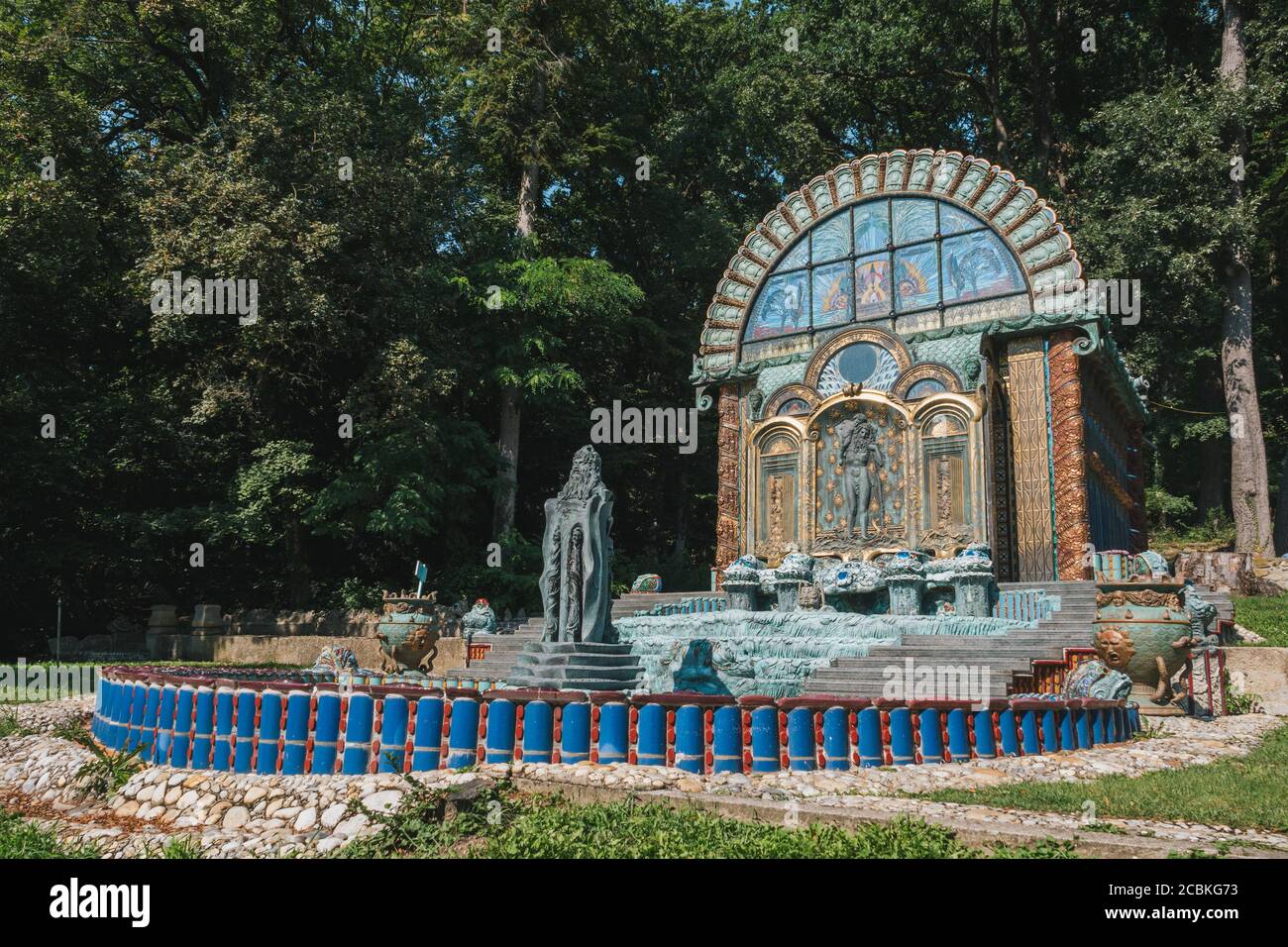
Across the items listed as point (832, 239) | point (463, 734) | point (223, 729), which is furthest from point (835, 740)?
point (832, 239)

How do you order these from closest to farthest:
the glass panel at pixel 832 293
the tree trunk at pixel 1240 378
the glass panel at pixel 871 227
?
the glass panel at pixel 871 227 < the glass panel at pixel 832 293 < the tree trunk at pixel 1240 378

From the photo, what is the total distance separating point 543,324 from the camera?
28.0 meters

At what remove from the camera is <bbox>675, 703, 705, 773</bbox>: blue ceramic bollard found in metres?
8.51

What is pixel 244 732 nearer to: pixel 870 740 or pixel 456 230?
pixel 870 740

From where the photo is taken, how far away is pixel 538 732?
866cm

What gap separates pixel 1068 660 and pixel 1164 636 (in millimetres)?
1621

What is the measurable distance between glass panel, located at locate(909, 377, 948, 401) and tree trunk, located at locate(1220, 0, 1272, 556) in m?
10.8

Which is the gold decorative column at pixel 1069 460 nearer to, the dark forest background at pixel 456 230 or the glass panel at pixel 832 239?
the glass panel at pixel 832 239

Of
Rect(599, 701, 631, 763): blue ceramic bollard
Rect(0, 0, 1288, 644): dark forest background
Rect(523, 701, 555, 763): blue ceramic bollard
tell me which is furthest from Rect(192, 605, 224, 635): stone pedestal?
Rect(599, 701, 631, 763): blue ceramic bollard

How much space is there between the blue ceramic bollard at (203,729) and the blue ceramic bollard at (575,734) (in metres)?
3.48

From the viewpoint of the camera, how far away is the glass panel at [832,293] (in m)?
23.8

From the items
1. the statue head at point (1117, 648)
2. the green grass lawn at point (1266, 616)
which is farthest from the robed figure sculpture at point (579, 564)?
the green grass lawn at point (1266, 616)

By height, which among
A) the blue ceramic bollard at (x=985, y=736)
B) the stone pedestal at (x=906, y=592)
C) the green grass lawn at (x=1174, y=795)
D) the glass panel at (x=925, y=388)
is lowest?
the green grass lawn at (x=1174, y=795)

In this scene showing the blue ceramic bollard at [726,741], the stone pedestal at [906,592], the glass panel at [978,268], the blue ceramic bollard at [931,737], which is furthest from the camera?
the glass panel at [978,268]
